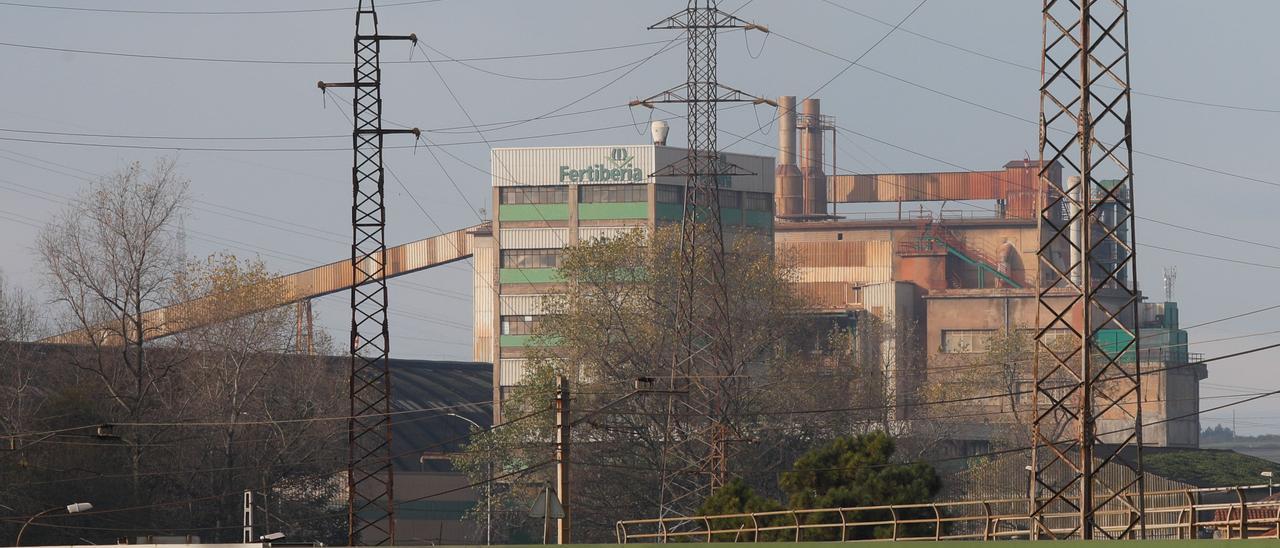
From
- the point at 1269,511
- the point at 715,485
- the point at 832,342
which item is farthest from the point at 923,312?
the point at 1269,511

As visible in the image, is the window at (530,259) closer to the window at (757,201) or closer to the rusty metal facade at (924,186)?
the window at (757,201)

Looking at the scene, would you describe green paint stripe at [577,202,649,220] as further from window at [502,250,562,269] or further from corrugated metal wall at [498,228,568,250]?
window at [502,250,562,269]

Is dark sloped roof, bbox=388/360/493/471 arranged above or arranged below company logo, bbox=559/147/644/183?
below

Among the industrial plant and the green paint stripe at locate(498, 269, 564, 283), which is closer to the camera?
the industrial plant

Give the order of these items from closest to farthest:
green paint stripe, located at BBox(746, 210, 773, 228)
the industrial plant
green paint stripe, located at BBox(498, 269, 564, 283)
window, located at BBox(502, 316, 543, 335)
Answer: the industrial plant < window, located at BBox(502, 316, 543, 335) < green paint stripe, located at BBox(498, 269, 564, 283) < green paint stripe, located at BBox(746, 210, 773, 228)

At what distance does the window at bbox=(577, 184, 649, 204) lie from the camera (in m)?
121

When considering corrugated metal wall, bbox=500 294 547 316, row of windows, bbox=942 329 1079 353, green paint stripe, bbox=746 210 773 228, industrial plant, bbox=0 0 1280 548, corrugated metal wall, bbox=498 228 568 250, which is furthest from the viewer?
row of windows, bbox=942 329 1079 353

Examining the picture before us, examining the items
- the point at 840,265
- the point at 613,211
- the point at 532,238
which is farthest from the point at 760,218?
the point at 840,265

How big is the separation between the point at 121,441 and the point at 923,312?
78.7 meters

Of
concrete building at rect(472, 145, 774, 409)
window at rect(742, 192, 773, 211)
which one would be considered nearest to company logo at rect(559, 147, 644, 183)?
concrete building at rect(472, 145, 774, 409)

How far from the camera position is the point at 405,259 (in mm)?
133750

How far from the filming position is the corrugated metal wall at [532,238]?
397 feet

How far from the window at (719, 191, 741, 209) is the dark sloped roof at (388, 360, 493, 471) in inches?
852

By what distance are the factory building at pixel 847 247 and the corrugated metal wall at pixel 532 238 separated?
103 millimetres
